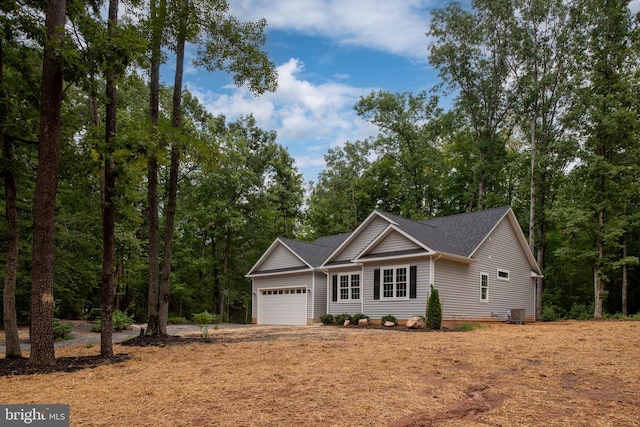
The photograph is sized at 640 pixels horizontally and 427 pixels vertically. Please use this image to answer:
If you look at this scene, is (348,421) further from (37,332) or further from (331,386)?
(37,332)

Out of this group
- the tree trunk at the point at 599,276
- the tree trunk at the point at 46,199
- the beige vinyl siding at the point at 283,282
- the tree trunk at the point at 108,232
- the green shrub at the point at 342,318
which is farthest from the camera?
the tree trunk at the point at 599,276

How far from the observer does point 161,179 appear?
28.7 m

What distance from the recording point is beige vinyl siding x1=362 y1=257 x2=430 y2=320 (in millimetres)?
16844

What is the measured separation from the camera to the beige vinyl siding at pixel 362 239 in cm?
2000

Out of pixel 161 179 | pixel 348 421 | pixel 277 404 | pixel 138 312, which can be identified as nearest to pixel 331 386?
pixel 277 404

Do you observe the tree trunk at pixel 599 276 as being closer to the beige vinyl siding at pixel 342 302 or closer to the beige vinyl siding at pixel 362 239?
the beige vinyl siding at pixel 362 239

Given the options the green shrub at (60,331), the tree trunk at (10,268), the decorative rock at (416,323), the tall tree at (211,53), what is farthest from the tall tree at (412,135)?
the tree trunk at (10,268)

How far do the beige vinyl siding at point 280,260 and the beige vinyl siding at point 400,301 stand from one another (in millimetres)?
4708

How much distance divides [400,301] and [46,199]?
1333 cm

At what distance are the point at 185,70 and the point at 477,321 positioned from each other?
14.5 metres

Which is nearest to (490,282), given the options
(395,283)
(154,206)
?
(395,283)

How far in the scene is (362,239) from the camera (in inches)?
814

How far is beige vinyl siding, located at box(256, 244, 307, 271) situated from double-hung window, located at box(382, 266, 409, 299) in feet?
18.1

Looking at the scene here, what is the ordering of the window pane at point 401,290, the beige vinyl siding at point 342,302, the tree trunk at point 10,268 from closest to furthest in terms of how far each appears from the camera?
the tree trunk at point 10,268, the window pane at point 401,290, the beige vinyl siding at point 342,302
